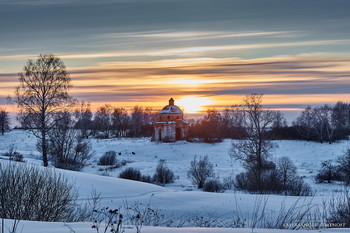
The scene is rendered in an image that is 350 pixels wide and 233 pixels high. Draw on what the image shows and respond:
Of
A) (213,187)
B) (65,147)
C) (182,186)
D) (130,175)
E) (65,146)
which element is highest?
(65,146)

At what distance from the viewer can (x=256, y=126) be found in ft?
124

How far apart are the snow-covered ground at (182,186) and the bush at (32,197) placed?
8.27ft

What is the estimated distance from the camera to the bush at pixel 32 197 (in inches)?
352

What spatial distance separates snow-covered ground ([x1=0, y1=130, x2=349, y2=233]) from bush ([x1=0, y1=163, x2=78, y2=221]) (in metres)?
2.52

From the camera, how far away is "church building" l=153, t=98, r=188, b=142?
2307 inches

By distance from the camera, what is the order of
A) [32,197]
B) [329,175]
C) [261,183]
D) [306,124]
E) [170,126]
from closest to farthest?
[32,197]
[261,183]
[329,175]
[170,126]
[306,124]

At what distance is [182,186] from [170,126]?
1126 inches

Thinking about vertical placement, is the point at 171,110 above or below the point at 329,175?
above

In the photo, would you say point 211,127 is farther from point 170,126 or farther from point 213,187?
point 213,187

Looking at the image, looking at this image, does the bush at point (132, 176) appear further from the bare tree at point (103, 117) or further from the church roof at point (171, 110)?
the bare tree at point (103, 117)

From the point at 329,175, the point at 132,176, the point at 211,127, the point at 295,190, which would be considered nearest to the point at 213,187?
the point at 295,190

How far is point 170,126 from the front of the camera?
58.7 metres

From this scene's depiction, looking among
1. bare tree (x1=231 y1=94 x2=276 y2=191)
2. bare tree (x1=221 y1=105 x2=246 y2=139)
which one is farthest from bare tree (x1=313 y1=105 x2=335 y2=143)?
bare tree (x1=231 y1=94 x2=276 y2=191)

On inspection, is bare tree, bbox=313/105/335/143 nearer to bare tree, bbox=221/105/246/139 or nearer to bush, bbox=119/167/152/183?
bare tree, bbox=221/105/246/139
